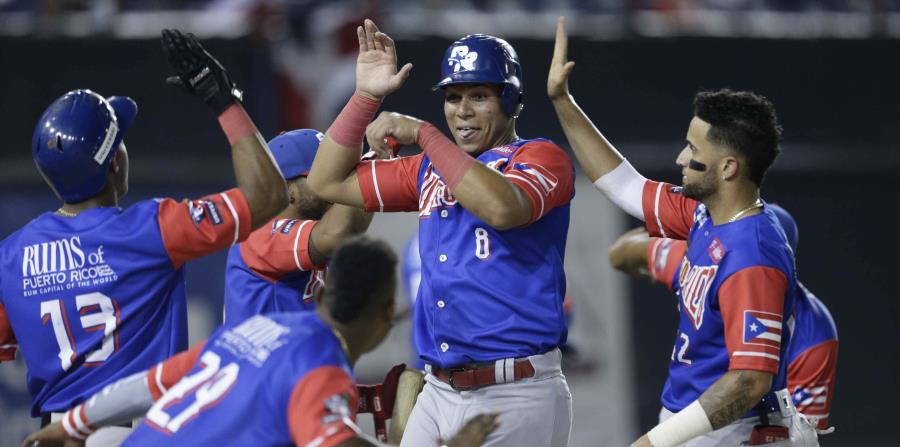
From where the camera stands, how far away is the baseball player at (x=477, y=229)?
4.57m

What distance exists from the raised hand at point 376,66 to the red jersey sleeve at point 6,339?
5.59ft

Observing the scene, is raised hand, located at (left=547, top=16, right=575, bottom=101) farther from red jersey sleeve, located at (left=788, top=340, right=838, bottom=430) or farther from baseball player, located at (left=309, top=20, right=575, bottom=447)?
red jersey sleeve, located at (left=788, top=340, right=838, bottom=430)

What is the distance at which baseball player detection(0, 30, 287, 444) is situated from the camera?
13.6 ft

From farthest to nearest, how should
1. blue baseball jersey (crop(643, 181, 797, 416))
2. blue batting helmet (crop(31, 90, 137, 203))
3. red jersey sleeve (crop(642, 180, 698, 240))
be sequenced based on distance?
red jersey sleeve (crop(642, 180, 698, 240)), blue baseball jersey (crop(643, 181, 797, 416)), blue batting helmet (crop(31, 90, 137, 203))

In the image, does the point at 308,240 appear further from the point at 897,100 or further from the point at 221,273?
the point at 897,100

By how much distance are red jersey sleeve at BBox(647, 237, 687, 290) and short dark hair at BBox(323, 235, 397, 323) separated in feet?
8.53

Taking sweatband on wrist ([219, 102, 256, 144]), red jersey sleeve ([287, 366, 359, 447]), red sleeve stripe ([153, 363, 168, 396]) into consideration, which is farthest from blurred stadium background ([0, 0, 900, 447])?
red jersey sleeve ([287, 366, 359, 447])

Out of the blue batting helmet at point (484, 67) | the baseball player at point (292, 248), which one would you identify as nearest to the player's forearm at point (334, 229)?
the baseball player at point (292, 248)

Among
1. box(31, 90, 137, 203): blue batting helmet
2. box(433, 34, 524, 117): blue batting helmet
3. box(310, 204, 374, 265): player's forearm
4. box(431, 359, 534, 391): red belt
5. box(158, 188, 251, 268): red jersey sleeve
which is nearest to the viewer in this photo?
box(158, 188, 251, 268): red jersey sleeve

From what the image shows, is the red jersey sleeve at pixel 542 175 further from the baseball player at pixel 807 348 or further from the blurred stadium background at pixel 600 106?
the blurred stadium background at pixel 600 106

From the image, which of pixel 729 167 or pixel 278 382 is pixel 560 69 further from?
pixel 278 382

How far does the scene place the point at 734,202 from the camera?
4691 mm

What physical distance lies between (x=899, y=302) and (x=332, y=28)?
6167 mm

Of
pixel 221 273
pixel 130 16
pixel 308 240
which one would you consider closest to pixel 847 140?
pixel 221 273
